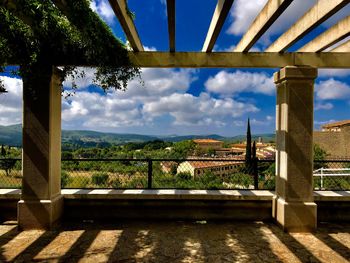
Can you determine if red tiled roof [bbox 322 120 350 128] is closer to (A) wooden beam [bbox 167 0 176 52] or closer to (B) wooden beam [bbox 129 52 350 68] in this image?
(B) wooden beam [bbox 129 52 350 68]

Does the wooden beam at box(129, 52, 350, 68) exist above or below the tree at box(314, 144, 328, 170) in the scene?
above

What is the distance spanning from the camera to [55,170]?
204 inches

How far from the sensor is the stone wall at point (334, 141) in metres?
43.1

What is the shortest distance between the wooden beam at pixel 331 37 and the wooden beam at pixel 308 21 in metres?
0.54

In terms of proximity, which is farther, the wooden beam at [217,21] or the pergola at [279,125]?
the pergola at [279,125]

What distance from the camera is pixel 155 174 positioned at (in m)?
6.63

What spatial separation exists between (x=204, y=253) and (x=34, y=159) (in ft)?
10.9

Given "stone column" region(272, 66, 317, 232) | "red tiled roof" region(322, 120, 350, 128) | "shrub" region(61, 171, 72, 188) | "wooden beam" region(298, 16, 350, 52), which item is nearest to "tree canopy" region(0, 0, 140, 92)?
"stone column" region(272, 66, 317, 232)

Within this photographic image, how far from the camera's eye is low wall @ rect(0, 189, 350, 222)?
5324 mm

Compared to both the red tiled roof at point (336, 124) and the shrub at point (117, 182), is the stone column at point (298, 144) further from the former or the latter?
the red tiled roof at point (336, 124)

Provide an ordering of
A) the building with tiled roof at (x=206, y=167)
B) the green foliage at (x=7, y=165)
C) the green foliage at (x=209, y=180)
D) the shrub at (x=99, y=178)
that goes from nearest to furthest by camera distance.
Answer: the green foliage at (x=7, y=165) < the building with tiled roof at (x=206, y=167) < the shrub at (x=99, y=178) < the green foliage at (x=209, y=180)

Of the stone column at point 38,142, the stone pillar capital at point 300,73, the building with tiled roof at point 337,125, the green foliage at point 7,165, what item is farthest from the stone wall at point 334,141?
the stone column at point 38,142

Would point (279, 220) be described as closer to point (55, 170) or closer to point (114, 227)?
point (114, 227)

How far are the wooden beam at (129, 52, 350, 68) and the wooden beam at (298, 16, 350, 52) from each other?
0.72 ft
